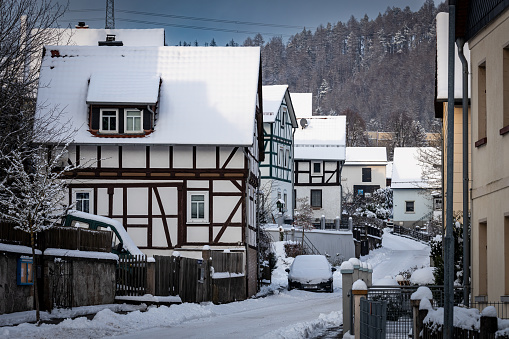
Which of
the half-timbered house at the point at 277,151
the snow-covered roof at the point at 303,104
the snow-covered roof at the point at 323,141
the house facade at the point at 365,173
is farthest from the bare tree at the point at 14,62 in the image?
the house facade at the point at 365,173

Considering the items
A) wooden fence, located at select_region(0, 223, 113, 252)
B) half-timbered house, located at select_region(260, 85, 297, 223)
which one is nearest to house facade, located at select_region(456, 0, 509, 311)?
wooden fence, located at select_region(0, 223, 113, 252)

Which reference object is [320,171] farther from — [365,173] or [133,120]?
[133,120]

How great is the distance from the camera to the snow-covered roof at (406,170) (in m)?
84.6

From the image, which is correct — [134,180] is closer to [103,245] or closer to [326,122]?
[103,245]

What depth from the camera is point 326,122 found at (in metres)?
79.3

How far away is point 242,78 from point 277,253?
1698 cm

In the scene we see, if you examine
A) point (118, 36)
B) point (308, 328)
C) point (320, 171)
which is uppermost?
point (118, 36)

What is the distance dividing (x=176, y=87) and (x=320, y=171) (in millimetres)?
39126

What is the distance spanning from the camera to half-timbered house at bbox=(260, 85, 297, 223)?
61.1m

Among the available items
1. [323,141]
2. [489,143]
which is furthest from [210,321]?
[323,141]

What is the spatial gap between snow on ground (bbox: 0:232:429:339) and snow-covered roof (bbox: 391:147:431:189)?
46.7 m

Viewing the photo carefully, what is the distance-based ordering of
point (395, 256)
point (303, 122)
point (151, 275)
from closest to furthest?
point (151, 275), point (395, 256), point (303, 122)

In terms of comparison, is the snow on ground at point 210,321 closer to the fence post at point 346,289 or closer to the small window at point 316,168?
the fence post at point 346,289

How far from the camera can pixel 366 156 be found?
323 feet
